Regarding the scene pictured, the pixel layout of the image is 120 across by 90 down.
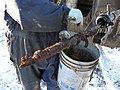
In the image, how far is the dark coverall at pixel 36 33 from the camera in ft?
4.91

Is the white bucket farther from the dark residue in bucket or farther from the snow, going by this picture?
the snow

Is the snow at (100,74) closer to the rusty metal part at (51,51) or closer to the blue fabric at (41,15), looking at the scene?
the blue fabric at (41,15)

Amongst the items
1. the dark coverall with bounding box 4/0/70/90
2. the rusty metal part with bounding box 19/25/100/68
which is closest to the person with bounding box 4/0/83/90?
the dark coverall with bounding box 4/0/70/90

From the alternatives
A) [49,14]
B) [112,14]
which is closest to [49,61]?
[49,14]

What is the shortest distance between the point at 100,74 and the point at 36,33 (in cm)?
127

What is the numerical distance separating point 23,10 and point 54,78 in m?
0.73

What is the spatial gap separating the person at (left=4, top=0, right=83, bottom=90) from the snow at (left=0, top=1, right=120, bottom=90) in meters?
0.55

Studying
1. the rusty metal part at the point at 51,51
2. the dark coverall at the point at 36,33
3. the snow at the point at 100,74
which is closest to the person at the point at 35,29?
the dark coverall at the point at 36,33

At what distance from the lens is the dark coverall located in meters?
1.50

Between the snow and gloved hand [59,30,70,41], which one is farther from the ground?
gloved hand [59,30,70,41]

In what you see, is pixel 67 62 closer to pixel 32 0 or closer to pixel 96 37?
pixel 96 37

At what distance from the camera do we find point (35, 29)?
1574 millimetres

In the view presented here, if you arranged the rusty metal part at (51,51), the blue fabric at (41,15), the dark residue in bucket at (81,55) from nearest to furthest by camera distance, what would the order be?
the rusty metal part at (51,51) < the blue fabric at (41,15) < the dark residue in bucket at (81,55)

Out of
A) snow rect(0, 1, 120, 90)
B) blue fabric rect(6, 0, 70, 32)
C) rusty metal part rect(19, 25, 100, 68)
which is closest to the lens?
rusty metal part rect(19, 25, 100, 68)
